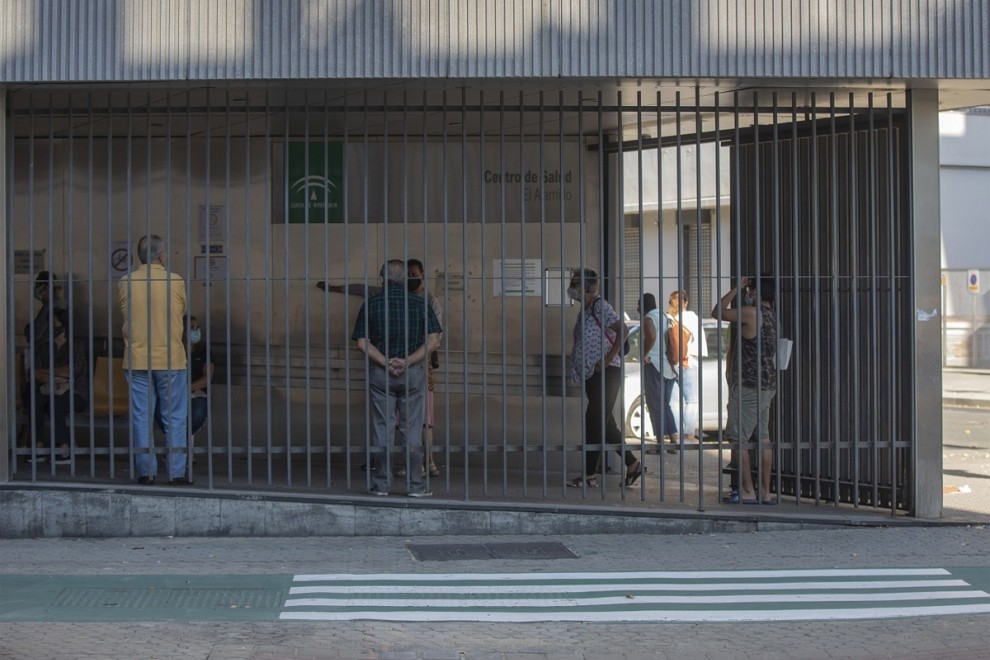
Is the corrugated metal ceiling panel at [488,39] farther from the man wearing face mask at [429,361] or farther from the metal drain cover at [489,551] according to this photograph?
the metal drain cover at [489,551]

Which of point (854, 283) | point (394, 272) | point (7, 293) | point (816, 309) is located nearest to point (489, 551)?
point (394, 272)

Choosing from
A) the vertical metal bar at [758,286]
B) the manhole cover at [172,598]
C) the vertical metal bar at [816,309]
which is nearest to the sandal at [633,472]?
the vertical metal bar at [758,286]

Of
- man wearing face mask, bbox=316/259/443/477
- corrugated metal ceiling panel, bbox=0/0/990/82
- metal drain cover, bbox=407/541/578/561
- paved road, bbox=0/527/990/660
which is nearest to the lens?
paved road, bbox=0/527/990/660

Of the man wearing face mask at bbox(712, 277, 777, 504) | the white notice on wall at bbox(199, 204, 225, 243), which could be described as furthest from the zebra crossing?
the white notice on wall at bbox(199, 204, 225, 243)

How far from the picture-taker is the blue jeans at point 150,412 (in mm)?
8633

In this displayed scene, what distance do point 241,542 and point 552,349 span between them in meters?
3.49

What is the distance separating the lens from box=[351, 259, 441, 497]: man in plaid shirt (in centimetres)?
867

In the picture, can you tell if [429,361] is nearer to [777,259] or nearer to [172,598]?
[777,259]

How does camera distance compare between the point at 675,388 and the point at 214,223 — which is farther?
the point at 675,388

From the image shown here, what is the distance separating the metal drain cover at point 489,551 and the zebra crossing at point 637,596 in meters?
0.54

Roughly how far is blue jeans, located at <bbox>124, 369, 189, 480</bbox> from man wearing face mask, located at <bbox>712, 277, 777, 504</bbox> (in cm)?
397

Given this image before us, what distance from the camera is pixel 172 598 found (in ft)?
22.0

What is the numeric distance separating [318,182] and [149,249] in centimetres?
199

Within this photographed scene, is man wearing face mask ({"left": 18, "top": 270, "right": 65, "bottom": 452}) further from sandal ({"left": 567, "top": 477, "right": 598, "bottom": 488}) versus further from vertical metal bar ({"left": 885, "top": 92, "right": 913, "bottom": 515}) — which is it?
vertical metal bar ({"left": 885, "top": 92, "right": 913, "bottom": 515})
